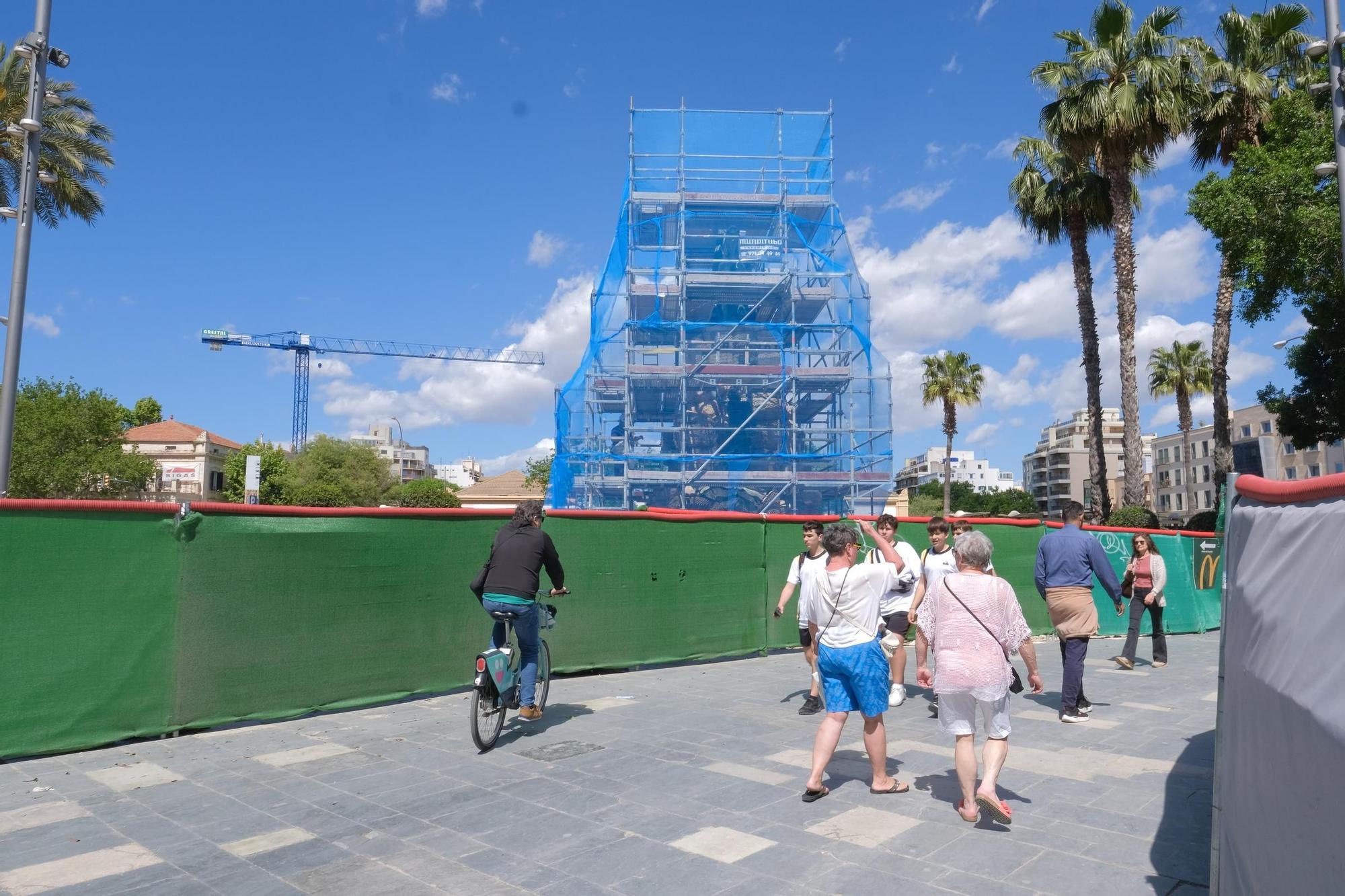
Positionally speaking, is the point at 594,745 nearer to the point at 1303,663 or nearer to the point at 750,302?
the point at 1303,663

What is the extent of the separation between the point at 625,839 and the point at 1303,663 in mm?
3230

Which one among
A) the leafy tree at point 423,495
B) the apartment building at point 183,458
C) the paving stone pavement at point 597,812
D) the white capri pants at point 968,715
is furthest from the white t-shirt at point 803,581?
the apartment building at point 183,458

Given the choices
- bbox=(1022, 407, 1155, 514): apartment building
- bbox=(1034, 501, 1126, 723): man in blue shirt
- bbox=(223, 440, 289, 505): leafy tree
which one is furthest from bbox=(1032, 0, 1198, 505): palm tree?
bbox=(1022, 407, 1155, 514): apartment building

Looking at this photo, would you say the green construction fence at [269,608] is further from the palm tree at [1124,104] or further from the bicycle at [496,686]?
the palm tree at [1124,104]

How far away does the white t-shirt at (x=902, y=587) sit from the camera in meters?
8.30

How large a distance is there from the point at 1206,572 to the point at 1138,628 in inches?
274

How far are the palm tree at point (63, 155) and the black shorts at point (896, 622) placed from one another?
21.0m

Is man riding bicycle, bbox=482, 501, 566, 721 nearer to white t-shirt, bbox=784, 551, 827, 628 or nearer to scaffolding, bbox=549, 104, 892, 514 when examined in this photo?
white t-shirt, bbox=784, 551, 827, 628

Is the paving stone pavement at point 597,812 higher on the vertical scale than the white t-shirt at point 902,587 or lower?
lower

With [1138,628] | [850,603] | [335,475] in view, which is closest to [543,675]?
[850,603]

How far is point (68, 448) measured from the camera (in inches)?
1793

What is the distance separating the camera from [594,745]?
268 inches

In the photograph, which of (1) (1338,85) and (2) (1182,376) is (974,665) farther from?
(2) (1182,376)

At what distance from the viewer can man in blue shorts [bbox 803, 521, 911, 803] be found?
5316mm
